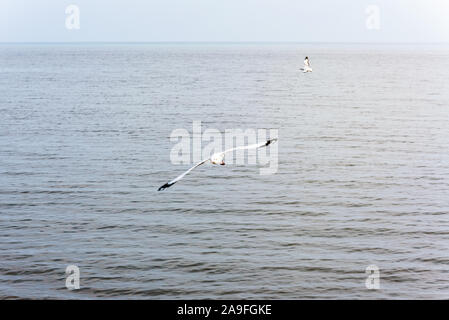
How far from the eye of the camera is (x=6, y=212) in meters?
33.8

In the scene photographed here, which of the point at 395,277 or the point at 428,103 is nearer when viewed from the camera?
the point at 395,277

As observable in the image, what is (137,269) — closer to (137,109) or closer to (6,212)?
(6,212)

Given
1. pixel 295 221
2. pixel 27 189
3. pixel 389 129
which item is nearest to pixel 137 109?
pixel 389 129

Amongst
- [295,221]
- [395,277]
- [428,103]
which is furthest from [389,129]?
[395,277]

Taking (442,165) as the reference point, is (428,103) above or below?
above

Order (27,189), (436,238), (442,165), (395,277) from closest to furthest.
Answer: (395,277)
(436,238)
(27,189)
(442,165)

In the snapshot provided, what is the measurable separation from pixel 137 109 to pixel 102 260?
162 feet

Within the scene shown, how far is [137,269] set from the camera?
27047mm

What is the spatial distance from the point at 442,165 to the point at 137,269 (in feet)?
89.7
